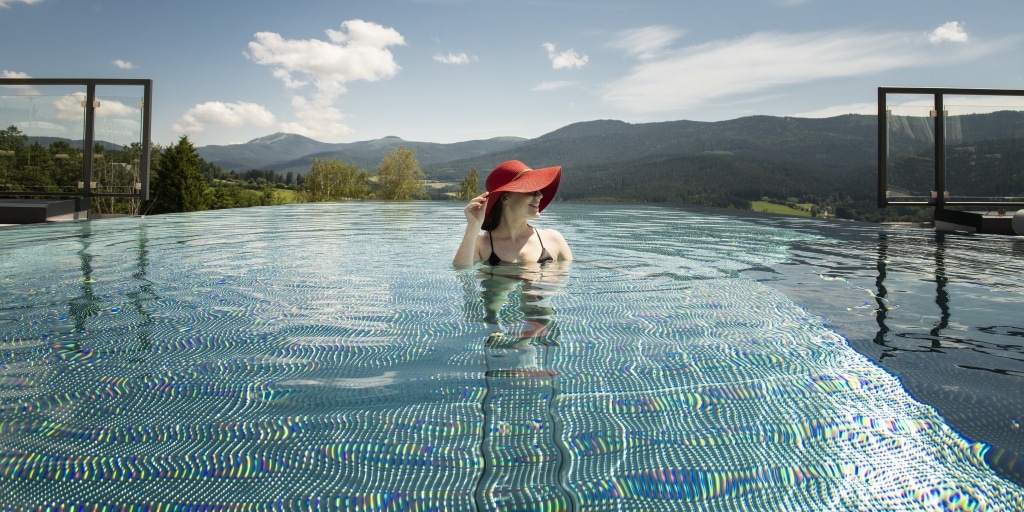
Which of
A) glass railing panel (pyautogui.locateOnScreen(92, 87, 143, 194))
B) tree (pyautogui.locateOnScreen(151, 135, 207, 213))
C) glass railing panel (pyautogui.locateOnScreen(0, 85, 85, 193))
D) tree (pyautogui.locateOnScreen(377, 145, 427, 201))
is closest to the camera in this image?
glass railing panel (pyautogui.locateOnScreen(0, 85, 85, 193))

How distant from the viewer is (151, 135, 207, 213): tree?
6022 centimetres

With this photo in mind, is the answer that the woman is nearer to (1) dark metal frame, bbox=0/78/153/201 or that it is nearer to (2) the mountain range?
(1) dark metal frame, bbox=0/78/153/201

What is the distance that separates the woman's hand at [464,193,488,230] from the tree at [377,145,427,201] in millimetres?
68150

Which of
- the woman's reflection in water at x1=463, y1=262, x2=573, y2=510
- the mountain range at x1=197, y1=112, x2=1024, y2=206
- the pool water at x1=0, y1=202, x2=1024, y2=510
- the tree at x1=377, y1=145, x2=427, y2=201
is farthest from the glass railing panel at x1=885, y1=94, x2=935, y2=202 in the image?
the tree at x1=377, y1=145, x2=427, y2=201

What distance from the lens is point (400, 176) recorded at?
7181 cm

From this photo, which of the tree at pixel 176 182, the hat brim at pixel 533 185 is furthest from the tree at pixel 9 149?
the tree at pixel 176 182

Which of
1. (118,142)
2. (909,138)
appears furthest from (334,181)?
(909,138)

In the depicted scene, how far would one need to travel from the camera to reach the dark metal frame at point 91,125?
9664 millimetres

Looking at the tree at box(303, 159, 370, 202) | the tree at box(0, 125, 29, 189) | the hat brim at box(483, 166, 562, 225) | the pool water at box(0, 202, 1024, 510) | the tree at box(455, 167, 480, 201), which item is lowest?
→ the pool water at box(0, 202, 1024, 510)

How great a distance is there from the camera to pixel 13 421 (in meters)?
1.58

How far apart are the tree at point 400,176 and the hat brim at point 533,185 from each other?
223 feet

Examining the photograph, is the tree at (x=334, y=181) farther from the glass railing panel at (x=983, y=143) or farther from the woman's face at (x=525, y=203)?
the woman's face at (x=525, y=203)

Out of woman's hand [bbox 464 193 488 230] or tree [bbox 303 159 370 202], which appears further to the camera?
tree [bbox 303 159 370 202]

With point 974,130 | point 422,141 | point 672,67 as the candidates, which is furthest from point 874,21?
point 422,141
